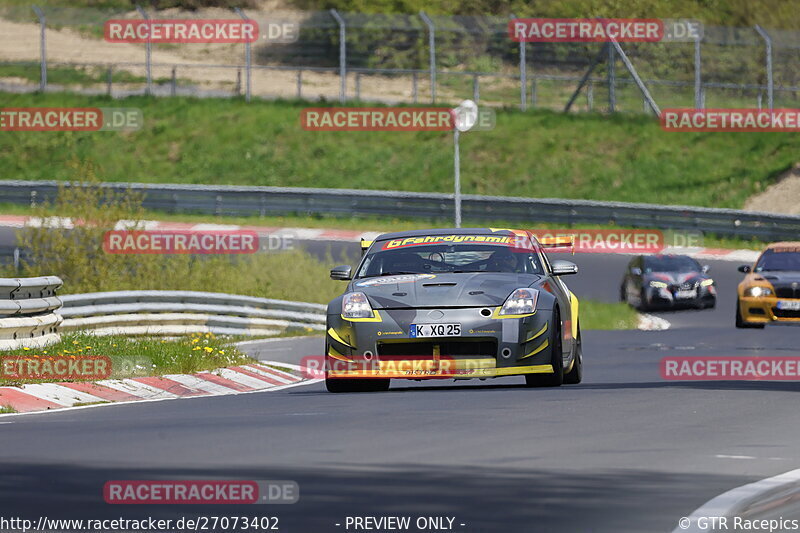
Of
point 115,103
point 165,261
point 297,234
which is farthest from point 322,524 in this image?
point 115,103

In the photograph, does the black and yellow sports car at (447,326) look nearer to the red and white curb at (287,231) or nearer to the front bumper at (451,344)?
the front bumper at (451,344)

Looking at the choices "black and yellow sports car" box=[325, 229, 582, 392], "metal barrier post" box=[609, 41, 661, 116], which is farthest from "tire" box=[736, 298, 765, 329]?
"metal barrier post" box=[609, 41, 661, 116]

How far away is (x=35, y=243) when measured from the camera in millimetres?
26219

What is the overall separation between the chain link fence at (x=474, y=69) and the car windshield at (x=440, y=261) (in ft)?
98.5

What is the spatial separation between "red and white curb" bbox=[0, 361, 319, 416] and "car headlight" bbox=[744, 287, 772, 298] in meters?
8.68

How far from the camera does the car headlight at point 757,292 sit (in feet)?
82.3

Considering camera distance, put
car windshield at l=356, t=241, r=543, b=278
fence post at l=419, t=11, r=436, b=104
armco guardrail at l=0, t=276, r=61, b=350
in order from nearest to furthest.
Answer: car windshield at l=356, t=241, r=543, b=278
armco guardrail at l=0, t=276, r=61, b=350
fence post at l=419, t=11, r=436, b=104

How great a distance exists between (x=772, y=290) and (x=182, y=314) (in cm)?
881

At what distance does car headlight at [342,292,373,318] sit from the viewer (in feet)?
46.7

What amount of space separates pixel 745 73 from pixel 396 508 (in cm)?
4470
